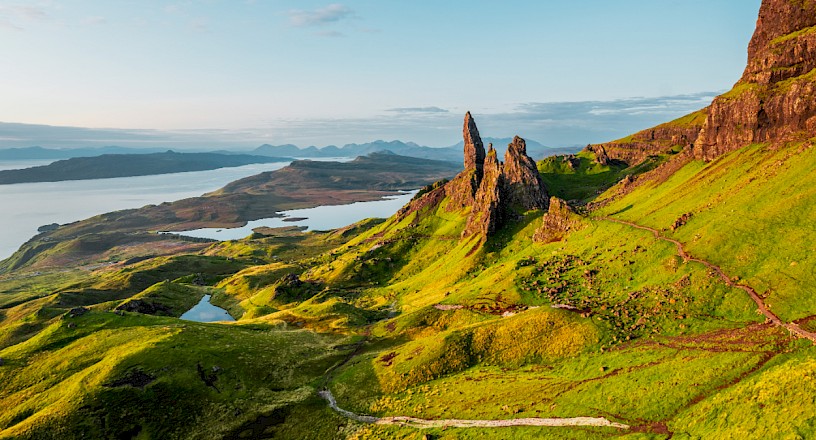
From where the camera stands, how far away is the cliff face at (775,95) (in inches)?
3684

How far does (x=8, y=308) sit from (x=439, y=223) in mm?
196079

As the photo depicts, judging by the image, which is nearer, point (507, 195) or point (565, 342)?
point (565, 342)

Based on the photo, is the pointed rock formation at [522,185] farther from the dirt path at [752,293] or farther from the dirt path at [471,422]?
the dirt path at [471,422]

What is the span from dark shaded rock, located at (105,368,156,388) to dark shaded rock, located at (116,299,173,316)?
287ft

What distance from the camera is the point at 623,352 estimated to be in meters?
57.7

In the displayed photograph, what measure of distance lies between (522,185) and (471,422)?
114 m

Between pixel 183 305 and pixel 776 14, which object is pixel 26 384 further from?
pixel 776 14

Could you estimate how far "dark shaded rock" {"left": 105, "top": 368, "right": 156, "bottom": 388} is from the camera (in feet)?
230

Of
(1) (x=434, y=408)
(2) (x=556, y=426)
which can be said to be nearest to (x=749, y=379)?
(2) (x=556, y=426)

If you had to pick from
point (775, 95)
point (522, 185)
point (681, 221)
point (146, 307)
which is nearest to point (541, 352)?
point (681, 221)

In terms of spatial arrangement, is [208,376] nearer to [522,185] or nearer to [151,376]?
[151,376]

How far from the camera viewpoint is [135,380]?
2815 inches

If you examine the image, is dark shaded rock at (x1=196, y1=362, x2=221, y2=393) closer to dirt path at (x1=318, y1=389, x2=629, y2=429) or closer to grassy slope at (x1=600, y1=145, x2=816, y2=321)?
dirt path at (x1=318, y1=389, x2=629, y2=429)

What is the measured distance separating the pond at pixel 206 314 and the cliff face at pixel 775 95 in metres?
172
